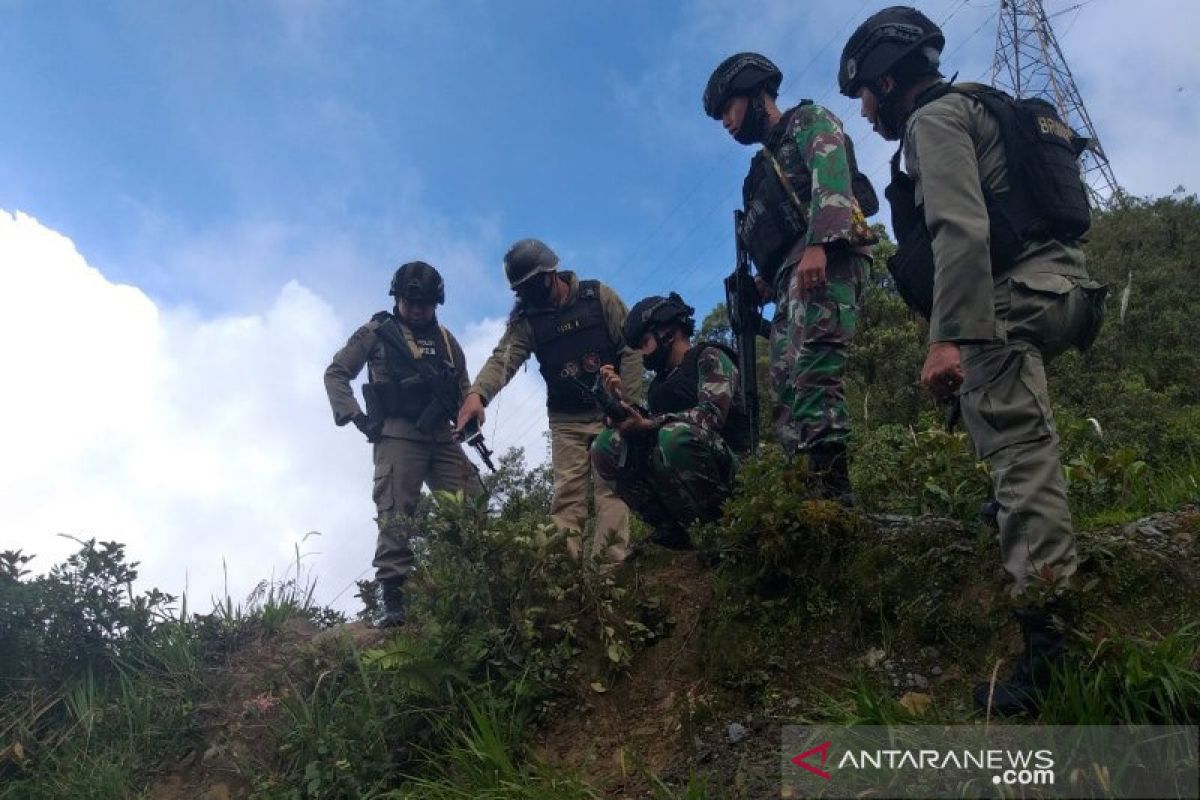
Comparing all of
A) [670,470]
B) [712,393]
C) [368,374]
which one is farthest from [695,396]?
[368,374]

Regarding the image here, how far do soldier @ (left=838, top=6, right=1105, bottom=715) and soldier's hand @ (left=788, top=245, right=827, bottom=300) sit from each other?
2.36ft

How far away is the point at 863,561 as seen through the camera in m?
3.25

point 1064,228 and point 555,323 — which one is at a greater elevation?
point 555,323

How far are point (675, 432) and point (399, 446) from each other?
221 centimetres

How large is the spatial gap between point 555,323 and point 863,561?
7.91ft

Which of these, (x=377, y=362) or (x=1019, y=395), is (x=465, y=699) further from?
(x=377, y=362)

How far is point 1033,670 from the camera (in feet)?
7.78

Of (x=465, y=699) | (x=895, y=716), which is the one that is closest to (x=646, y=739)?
(x=465, y=699)

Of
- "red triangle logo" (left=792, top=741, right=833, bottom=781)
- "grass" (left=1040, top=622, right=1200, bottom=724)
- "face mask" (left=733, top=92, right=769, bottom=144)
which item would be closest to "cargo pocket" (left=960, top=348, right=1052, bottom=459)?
"grass" (left=1040, top=622, right=1200, bottom=724)

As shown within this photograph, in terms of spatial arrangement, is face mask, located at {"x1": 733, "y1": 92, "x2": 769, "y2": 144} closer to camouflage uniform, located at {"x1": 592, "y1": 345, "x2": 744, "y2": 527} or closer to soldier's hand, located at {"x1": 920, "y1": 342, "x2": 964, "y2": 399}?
camouflage uniform, located at {"x1": 592, "y1": 345, "x2": 744, "y2": 527}

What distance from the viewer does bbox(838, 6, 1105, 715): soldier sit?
94.8 inches

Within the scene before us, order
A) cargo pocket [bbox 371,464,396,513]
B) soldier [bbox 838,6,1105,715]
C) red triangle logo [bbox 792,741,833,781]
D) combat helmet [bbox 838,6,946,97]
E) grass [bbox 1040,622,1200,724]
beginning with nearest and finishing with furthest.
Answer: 1. grass [bbox 1040,622,1200,724]
2. red triangle logo [bbox 792,741,833,781]
3. soldier [bbox 838,6,1105,715]
4. combat helmet [bbox 838,6,946,97]
5. cargo pocket [bbox 371,464,396,513]

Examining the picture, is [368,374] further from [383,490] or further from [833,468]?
[833,468]

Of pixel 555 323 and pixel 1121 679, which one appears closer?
pixel 1121 679
